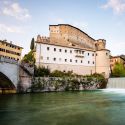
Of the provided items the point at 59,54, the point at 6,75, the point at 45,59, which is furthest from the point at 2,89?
the point at 59,54

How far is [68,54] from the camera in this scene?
5547 cm

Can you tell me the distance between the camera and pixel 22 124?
14.7 meters

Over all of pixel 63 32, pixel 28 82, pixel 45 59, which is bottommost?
pixel 28 82

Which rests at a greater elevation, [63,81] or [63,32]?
[63,32]

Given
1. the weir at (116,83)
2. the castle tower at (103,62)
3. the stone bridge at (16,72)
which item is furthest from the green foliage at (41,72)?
the castle tower at (103,62)

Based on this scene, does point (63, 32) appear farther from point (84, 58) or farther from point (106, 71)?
point (106, 71)

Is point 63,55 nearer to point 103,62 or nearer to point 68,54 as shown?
point 68,54

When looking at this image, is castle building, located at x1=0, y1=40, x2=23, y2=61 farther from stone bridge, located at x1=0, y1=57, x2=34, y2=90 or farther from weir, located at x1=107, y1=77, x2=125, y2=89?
weir, located at x1=107, y1=77, x2=125, y2=89

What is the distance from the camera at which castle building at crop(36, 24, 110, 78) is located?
2005 inches

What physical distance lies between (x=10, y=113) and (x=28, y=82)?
66.8 feet

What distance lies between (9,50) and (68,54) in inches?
635

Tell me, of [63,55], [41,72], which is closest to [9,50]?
[63,55]

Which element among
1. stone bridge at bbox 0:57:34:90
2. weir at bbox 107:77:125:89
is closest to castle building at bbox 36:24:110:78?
weir at bbox 107:77:125:89

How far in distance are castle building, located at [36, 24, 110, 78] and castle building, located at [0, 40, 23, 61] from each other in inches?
350
